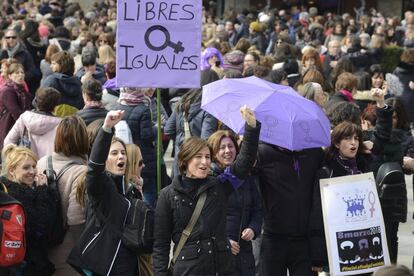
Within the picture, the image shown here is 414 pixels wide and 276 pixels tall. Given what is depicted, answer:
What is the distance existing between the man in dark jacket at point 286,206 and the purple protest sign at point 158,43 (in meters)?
0.76

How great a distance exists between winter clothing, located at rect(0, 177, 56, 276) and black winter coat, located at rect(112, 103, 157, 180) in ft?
8.48

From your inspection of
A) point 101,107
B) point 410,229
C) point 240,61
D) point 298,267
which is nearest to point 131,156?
point 298,267

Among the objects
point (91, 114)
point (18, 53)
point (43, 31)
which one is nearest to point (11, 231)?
point (91, 114)

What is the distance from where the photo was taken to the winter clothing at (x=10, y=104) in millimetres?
11047

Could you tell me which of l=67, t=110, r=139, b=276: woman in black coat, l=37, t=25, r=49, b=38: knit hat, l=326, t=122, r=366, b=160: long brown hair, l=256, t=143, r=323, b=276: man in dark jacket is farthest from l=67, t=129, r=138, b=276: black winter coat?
l=37, t=25, r=49, b=38: knit hat

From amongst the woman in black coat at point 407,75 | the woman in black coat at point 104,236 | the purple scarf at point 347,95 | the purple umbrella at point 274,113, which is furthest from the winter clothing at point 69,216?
the woman in black coat at point 407,75

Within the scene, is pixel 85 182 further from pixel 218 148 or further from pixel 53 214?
pixel 218 148

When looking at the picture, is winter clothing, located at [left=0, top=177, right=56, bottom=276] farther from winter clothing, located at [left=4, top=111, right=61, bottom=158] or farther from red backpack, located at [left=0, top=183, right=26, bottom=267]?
winter clothing, located at [left=4, top=111, right=61, bottom=158]

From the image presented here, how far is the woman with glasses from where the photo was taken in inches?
435

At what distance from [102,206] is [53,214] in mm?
516

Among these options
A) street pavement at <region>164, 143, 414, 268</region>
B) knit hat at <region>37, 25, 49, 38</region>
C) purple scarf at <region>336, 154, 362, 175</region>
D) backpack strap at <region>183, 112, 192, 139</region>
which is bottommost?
street pavement at <region>164, 143, 414, 268</region>

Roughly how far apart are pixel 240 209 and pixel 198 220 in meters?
0.92

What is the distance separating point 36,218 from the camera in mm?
6758

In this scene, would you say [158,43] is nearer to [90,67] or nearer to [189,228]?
[189,228]
